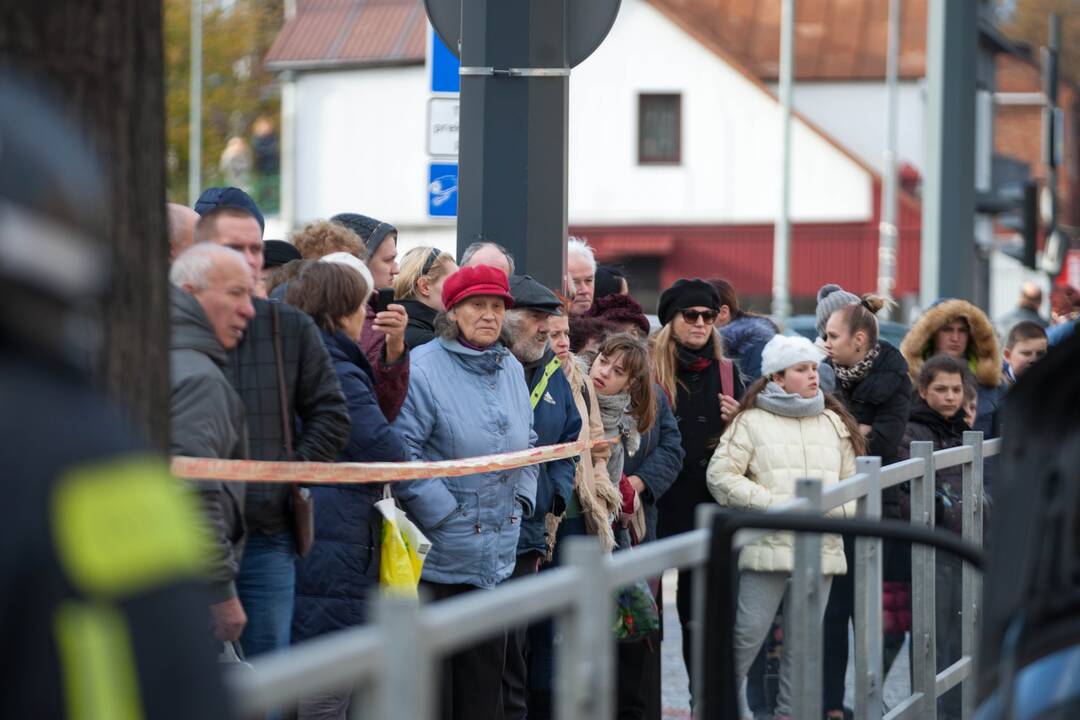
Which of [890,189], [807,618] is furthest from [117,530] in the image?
[890,189]

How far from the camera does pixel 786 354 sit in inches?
318

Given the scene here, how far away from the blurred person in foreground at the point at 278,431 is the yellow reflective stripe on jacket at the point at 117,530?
3.70 meters

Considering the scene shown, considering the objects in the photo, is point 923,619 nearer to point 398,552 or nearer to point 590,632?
point 398,552

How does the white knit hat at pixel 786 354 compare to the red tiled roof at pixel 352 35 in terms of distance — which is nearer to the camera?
the white knit hat at pixel 786 354

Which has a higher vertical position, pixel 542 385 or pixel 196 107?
pixel 196 107

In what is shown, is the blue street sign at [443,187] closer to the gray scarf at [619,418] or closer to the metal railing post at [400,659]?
the gray scarf at [619,418]

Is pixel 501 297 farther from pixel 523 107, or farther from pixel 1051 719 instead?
pixel 1051 719

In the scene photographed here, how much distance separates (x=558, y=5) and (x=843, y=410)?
2.03m

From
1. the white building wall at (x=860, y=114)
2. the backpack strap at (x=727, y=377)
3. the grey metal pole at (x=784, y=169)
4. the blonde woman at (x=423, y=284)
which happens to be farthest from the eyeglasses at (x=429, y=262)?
the white building wall at (x=860, y=114)

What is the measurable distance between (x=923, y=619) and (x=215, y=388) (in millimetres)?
2548

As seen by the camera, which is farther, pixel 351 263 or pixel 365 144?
pixel 365 144

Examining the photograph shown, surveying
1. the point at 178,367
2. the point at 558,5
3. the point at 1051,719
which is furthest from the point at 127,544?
the point at 558,5

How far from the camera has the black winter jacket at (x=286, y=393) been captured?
18.7 ft

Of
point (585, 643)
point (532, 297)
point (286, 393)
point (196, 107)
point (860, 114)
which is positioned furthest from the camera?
point (196, 107)
